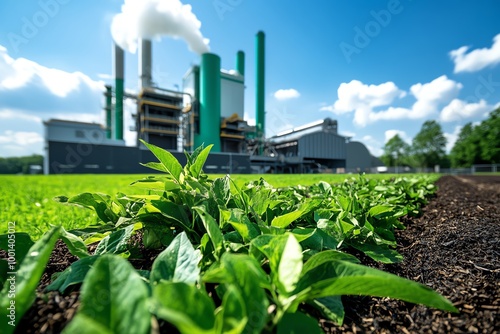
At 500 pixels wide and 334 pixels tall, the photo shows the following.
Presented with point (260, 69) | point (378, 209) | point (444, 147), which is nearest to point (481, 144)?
point (444, 147)

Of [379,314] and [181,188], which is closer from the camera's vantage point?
[379,314]

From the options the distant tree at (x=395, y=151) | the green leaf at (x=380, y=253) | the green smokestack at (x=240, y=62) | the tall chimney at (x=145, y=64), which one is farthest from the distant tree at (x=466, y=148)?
the green leaf at (x=380, y=253)

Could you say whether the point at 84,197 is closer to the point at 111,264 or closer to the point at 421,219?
the point at 111,264

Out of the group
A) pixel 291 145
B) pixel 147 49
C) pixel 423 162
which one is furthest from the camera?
pixel 423 162

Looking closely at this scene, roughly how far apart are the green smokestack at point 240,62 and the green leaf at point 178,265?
129ft

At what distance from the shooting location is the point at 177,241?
2.26ft

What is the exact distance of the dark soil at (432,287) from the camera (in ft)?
1.90

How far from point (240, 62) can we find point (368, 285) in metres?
40.2

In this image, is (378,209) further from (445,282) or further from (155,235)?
(155,235)

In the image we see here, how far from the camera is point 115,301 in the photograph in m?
0.44

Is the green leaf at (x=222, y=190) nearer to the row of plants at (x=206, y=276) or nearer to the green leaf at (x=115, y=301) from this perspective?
the row of plants at (x=206, y=276)

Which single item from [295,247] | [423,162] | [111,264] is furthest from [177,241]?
[423,162]

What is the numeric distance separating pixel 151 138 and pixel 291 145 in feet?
70.9

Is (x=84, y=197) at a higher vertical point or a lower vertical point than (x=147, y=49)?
lower
